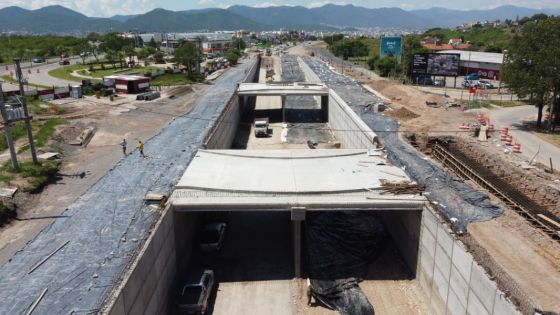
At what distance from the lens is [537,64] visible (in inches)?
1699

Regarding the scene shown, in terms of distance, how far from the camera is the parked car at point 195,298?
63.9 feet

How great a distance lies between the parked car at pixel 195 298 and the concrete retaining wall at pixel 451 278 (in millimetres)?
10819

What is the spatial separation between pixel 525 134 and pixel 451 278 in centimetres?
3391

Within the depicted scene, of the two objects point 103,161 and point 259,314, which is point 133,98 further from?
point 259,314

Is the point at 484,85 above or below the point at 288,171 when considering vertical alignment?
below

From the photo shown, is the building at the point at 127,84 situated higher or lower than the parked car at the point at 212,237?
higher

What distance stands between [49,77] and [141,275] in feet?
313

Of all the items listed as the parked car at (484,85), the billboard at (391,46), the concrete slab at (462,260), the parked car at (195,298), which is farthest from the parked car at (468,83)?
the parked car at (195,298)

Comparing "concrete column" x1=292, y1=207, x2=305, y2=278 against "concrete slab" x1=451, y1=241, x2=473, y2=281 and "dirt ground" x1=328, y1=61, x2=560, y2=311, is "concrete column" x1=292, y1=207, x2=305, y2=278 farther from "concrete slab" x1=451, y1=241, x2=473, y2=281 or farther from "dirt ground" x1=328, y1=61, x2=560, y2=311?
"dirt ground" x1=328, y1=61, x2=560, y2=311

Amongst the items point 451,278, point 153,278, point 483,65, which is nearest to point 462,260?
point 451,278

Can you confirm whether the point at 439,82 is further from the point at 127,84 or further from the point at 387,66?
the point at 127,84

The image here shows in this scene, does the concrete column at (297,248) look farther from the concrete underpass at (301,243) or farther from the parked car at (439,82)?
the parked car at (439,82)

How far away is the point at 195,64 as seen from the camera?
97.4 meters

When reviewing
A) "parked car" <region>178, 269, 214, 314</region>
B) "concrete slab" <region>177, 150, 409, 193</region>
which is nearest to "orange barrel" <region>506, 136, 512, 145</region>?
"concrete slab" <region>177, 150, 409, 193</region>
